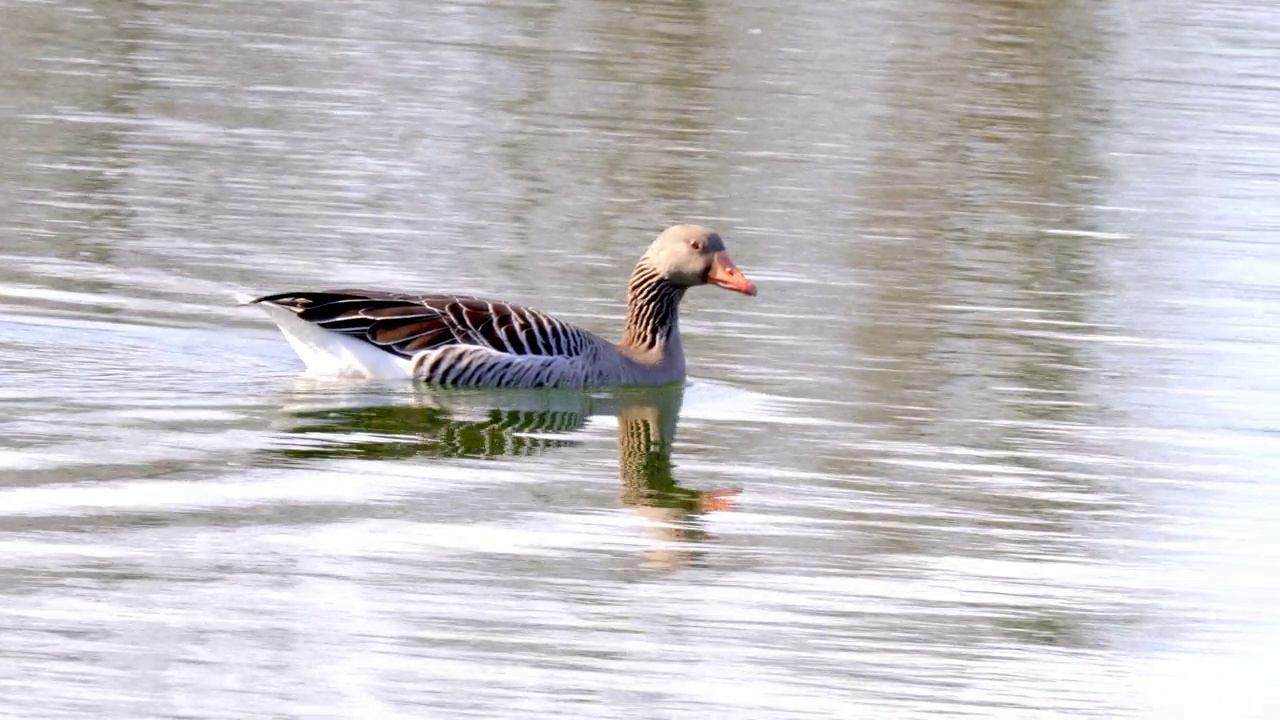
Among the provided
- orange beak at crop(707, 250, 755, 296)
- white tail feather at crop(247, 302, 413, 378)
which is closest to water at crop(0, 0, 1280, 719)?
white tail feather at crop(247, 302, 413, 378)

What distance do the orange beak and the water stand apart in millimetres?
558

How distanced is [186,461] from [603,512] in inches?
73.4

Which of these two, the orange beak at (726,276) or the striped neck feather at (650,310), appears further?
the striped neck feather at (650,310)

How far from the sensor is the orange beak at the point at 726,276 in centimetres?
1308

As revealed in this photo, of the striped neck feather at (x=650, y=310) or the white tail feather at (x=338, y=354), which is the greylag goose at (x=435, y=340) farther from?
the striped neck feather at (x=650, y=310)

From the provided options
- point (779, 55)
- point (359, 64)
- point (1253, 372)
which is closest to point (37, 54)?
point (359, 64)

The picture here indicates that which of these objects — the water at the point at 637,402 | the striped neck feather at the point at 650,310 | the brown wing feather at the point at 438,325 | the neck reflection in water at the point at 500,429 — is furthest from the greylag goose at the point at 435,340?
the striped neck feather at the point at 650,310

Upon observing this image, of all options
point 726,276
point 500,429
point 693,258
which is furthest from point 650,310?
point 500,429

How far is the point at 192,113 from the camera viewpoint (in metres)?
21.0

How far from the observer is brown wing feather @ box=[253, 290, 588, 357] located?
1237cm

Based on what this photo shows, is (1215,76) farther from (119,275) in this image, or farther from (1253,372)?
(119,275)

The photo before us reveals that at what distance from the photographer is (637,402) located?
12.9 metres

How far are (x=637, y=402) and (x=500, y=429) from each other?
1.28m

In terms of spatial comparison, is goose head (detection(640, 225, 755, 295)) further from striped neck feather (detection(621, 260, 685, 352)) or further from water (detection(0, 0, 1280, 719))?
water (detection(0, 0, 1280, 719))
